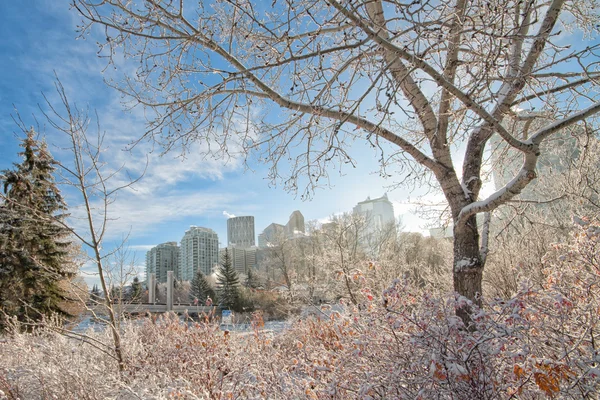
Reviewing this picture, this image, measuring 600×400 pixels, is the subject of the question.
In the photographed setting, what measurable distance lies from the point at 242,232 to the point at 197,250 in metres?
18.8

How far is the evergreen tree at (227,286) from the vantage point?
92.2 feet

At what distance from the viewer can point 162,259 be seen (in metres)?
66.0

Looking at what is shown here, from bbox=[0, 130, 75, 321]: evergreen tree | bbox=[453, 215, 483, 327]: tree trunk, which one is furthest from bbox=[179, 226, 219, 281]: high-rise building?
bbox=[453, 215, 483, 327]: tree trunk

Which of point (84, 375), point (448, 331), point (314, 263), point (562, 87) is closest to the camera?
point (448, 331)

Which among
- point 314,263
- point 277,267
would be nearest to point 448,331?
point 314,263

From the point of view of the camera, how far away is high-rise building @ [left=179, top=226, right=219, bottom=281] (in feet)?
244

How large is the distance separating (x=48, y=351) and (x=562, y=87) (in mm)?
7248

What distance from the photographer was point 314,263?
27188 millimetres

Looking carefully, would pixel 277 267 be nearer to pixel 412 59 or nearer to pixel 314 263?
pixel 314 263

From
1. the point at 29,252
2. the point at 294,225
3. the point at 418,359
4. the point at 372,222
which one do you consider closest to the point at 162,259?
the point at 294,225

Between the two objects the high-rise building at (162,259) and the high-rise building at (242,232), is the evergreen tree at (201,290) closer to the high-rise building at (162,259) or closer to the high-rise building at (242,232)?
the high-rise building at (162,259)

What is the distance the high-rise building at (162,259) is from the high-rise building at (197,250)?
5.80 m

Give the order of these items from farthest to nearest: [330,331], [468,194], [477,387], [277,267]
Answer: [277,267] → [330,331] → [468,194] → [477,387]

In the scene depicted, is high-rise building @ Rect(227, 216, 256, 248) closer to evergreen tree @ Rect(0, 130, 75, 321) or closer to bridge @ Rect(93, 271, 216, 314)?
bridge @ Rect(93, 271, 216, 314)
